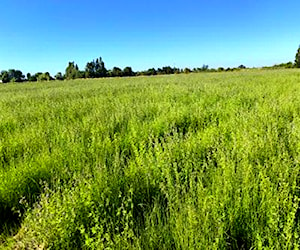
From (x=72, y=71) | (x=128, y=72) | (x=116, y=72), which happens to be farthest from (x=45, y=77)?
(x=128, y=72)

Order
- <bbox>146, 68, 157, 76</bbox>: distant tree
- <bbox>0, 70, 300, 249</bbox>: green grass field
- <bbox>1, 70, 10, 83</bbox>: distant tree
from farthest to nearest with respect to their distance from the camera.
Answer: <bbox>146, 68, 157, 76</bbox>: distant tree, <bbox>1, 70, 10, 83</bbox>: distant tree, <bbox>0, 70, 300, 249</bbox>: green grass field

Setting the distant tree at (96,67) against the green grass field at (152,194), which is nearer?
the green grass field at (152,194)

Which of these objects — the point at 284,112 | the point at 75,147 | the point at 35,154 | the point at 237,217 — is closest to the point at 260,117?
the point at 284,112

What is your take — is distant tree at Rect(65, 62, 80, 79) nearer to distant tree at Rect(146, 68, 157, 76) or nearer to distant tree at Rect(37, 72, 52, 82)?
distant tree at Rect(37, 72, 52, 82)

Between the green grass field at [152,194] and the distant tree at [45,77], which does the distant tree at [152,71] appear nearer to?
the distant tree at [45,77]

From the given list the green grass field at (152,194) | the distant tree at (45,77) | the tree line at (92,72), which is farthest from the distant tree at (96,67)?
the green grass field at (152,194)

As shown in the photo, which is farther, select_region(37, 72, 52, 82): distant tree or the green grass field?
select_region(37, 72, 52, 82): distant tree

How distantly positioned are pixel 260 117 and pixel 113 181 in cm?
357

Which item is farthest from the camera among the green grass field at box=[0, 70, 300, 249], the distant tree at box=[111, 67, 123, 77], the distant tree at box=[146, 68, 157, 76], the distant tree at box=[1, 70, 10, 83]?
the distant tree at box=[146, 68, 157, 76]

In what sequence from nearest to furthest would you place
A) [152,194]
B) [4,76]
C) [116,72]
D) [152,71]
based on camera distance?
[152,194], [4,76], [116,72], [152,71]

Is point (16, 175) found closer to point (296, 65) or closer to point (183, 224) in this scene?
point (183, 224)

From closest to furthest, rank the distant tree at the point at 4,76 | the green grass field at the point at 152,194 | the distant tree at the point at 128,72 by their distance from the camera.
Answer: the green grass field at the point at 152,194
the distant tree at the point at 4,76
the distant tree at the point at 128,72

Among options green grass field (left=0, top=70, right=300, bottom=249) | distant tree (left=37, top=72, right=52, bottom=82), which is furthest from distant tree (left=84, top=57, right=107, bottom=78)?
green grass field (left=0, top=70, right=300, bottom=249)

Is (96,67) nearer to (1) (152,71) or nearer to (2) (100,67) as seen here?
(2) (100,67)
